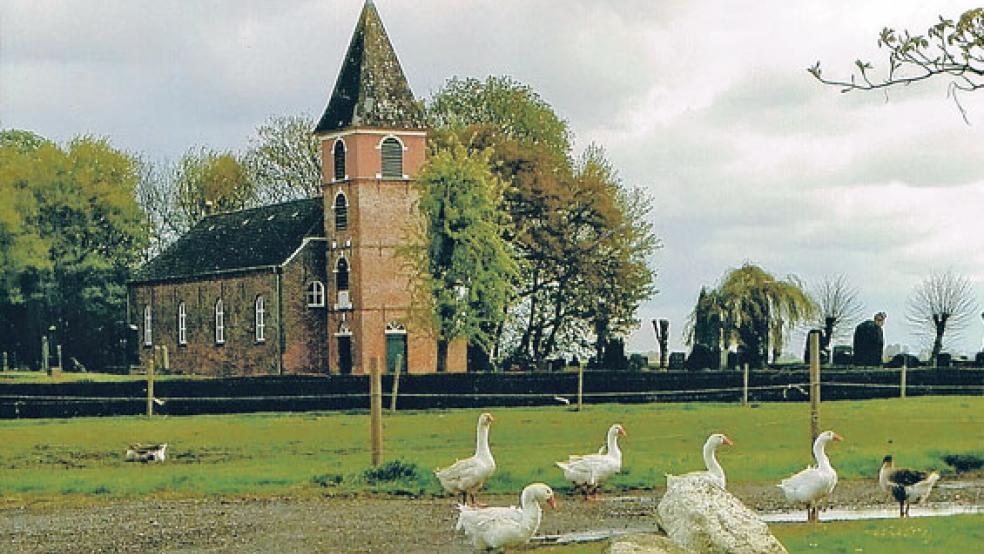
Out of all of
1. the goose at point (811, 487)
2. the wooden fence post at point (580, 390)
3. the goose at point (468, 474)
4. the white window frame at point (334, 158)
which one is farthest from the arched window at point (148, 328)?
the goose at point (811, 487)

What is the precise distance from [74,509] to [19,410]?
84.1 feet

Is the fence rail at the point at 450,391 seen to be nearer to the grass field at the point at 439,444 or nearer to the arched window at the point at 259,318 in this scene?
the grass field at the point at 439,444

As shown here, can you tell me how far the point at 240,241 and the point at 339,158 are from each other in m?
10.1

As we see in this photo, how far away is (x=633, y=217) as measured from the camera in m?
91.1

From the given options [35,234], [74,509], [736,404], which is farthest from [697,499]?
[35,234]

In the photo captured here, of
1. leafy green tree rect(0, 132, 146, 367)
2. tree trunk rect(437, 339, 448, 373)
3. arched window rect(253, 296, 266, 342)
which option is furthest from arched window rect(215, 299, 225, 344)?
tree trunk rect(437, 339, 448, 373)

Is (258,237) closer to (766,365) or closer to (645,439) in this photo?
(766,365)

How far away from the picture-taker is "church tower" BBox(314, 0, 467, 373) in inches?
3187

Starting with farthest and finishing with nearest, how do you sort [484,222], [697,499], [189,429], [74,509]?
[484,222], [189,429], [74,509], [697,499]

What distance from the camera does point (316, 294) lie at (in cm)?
8444

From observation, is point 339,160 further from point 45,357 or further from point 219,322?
point 45,357

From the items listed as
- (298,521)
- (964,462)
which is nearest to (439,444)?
(964,462)

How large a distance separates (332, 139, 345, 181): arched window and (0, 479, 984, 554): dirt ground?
58.8m

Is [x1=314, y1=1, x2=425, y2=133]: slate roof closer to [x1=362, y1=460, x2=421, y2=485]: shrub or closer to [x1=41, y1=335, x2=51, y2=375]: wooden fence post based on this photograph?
[x1=41, y1=335, x2=51, y2=375]: wooden fence post
